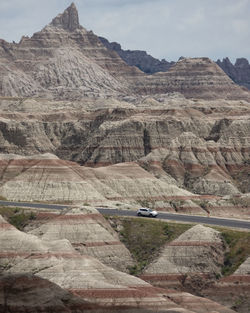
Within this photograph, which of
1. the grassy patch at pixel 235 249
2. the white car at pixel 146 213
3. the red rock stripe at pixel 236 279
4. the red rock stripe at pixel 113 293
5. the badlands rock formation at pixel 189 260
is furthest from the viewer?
the white car at pixel 146 213

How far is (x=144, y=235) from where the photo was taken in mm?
129375

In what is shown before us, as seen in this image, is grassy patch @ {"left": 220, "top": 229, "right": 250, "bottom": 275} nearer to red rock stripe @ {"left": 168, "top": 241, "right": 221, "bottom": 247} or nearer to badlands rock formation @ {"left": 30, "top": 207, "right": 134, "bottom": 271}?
red rock stripe @ {"left": 168, "top": 241, "right": 221, "bottom": 247}

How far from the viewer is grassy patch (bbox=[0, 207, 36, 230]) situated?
135125 millimetres

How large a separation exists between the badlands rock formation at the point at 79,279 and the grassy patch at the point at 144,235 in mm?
11928

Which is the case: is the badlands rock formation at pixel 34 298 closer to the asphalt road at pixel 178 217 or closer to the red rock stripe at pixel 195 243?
the red rock stripe at pixel 195 243

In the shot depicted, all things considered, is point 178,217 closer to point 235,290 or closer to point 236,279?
point 236,279

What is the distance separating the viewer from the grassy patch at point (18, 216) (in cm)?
13512

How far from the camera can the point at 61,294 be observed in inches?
3265

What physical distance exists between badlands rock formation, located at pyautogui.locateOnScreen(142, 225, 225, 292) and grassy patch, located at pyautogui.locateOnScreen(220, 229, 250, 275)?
2.52 feet

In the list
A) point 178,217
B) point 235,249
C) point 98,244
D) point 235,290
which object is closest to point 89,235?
point 98,244

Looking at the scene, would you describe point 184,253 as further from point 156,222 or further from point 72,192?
point 72,192

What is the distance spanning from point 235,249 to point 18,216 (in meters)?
32.2

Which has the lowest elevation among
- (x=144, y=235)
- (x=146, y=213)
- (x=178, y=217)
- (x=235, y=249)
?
(x=144, y=235)

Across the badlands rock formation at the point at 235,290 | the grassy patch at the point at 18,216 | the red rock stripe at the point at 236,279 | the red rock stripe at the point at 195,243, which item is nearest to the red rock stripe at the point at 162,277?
the badlands rock formation at the point at 235,290
